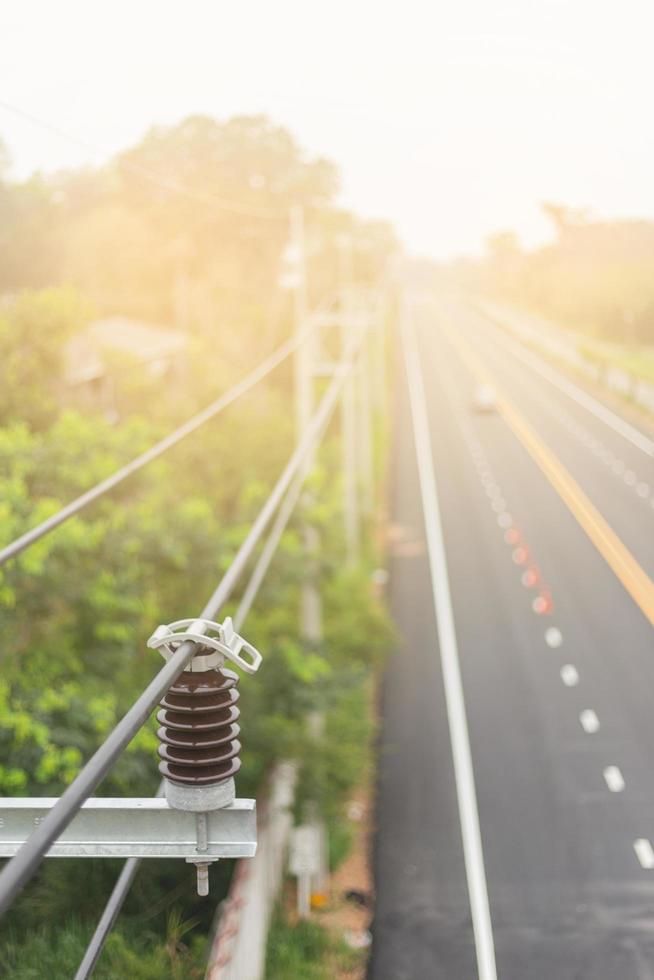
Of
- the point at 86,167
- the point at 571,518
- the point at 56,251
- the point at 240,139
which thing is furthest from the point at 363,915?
the point at 86,167

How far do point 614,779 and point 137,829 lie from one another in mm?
15131

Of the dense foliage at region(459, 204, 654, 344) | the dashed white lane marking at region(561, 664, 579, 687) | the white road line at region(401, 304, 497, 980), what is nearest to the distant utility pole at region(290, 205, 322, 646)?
the white road line at region(401, 304, 497, 980)

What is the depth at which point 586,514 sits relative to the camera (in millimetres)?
32656

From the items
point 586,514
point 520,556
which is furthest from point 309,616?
point 586,514

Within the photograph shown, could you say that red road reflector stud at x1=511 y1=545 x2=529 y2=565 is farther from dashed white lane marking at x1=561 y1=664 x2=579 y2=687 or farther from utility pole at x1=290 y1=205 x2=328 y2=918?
utility pole at x1=290 y1=205 x2=328 y2=918

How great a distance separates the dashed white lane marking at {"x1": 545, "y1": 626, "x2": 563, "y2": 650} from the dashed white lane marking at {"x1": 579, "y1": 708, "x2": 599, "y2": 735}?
4.02 metres

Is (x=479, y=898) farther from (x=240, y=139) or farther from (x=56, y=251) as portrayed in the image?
(x=240, y=139)

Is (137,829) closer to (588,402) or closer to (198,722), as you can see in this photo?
(198,722)

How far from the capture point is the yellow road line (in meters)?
21.3

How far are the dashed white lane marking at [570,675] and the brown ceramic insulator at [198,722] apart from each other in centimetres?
1916

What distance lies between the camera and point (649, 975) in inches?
517

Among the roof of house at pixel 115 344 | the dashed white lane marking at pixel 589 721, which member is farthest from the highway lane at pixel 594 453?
the roof of house at pixel 115 344

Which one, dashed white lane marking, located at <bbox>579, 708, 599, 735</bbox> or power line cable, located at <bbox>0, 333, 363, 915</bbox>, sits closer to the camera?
power line cable, located at <bbox>0, 333, 363, 915</bbox>

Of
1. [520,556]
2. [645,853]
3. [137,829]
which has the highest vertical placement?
[137,829]
